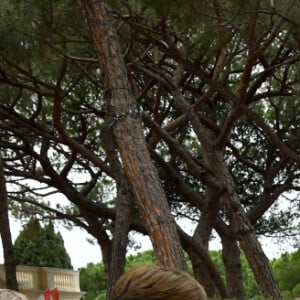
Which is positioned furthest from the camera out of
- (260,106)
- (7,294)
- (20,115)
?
(260,106)

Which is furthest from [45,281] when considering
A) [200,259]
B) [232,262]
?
[232,262]

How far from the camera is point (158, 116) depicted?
506 inches

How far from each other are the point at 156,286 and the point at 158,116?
1107 centimetres

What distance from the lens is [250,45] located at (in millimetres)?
8945

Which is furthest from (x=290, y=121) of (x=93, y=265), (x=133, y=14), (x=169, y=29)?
(x=93, y=265)

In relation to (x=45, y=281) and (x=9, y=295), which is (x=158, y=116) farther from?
(x=9, y=295)

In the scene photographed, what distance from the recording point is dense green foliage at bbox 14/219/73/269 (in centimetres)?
1548

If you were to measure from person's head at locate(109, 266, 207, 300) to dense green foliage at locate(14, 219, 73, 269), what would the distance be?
13437 millimetres

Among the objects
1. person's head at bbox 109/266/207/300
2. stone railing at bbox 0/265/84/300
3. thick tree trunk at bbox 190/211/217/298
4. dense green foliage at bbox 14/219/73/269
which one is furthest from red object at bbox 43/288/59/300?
dense green foliage at bbox 14/219/73/269

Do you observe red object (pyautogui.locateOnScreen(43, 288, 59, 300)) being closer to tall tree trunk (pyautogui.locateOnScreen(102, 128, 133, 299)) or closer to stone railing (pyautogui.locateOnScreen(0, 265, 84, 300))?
tall tree trunk (pyautogui.locateOnScreen(102, 128, 133, 299))

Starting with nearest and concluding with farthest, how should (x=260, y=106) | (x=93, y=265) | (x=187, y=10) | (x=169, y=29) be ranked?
(x=187, y=10) < (x=169, y=29) < (x=260, y=106) < (x=93, y=265)

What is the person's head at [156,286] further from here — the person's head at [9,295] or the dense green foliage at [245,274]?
Answer: the dense green foliage at [245,274]

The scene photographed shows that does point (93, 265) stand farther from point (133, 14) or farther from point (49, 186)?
point (133, 14)

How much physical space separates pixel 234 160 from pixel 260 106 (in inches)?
42.5
